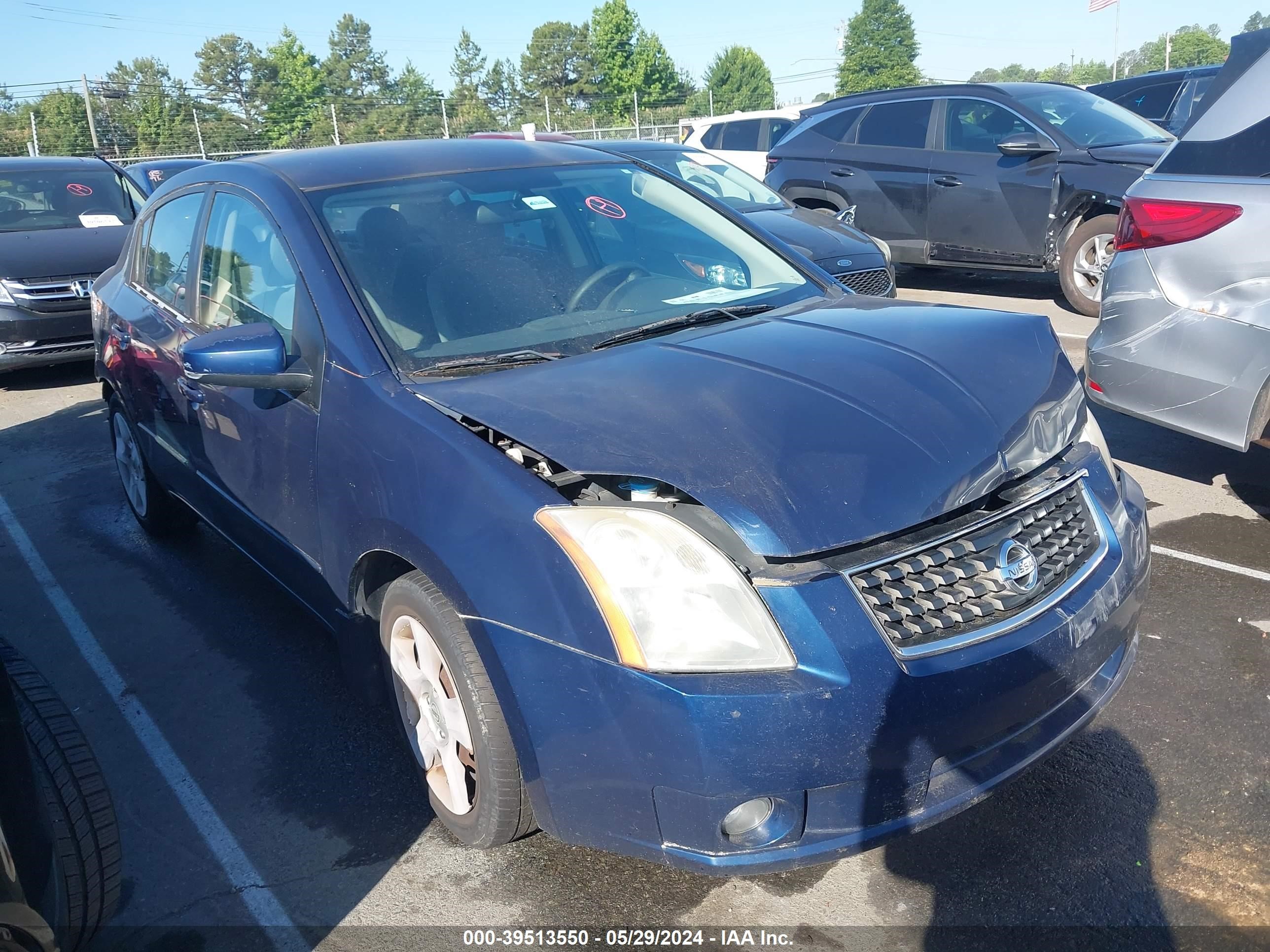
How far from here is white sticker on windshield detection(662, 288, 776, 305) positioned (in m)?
3.32

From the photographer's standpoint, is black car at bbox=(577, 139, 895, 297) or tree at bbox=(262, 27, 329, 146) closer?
black car at bbox=(577, 139, 895, 297)

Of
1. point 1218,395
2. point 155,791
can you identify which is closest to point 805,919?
point 155,791

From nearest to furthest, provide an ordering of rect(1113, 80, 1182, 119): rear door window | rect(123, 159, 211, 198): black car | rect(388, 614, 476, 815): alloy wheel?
rect(388, 614, 476, 815): alloy wheel
rect(1113, 80, 1182, 119): rear door window
rect(123, 159, 211, 198): black car

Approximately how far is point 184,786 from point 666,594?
1.86 metres

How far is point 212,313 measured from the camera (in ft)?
12.1

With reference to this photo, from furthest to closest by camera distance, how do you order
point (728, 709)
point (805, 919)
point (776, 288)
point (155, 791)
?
point (776, 288)
point (155, 791)
point (805, 919)
point (728, 709)

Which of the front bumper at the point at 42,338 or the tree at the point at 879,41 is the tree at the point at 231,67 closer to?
the tree at the point at 879,41

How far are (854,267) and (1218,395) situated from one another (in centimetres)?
371

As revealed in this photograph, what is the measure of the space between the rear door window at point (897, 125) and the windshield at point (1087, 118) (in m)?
0.87

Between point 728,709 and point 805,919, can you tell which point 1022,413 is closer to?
point 728,709

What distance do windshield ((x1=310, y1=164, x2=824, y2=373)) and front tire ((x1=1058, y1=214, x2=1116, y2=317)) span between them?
5.68m

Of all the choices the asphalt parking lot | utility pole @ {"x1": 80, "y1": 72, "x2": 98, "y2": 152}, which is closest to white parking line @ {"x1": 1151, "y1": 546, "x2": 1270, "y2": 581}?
the asphalt parking lot

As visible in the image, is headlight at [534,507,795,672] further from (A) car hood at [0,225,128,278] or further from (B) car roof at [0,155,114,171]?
(B) car roof at [0,155,114,171]

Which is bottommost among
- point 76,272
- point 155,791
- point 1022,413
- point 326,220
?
point 155,791
